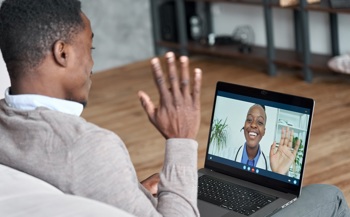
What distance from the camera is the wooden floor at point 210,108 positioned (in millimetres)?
3992

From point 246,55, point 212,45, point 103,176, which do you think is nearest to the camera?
point 103,176

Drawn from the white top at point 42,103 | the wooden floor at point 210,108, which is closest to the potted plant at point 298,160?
the white top at point 42,103

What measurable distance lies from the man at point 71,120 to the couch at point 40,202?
0.05 m

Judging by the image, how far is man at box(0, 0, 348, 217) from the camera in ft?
5.01

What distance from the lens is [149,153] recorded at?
4316 mm

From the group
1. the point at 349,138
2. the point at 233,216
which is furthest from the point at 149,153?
the point at 233,216

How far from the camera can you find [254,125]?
2258mm

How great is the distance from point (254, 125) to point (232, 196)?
23 centimetres

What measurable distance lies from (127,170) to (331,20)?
4.25 m

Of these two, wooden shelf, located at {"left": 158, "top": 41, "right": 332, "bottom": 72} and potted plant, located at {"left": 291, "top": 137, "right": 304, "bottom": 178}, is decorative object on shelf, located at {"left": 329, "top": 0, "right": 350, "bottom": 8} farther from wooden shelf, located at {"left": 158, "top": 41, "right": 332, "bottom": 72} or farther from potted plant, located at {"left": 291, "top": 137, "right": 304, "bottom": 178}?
potted plant, located at {"left": 291, "top": 137, "right": 304, "bottom": 178}

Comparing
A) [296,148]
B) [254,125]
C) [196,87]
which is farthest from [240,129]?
[196,87]

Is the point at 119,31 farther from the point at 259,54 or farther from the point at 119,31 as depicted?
the point at 259,54

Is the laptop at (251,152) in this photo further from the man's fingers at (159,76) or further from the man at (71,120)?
the man's fingers at (159,76)

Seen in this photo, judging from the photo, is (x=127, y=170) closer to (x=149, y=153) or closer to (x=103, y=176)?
(x=103, y=176)
